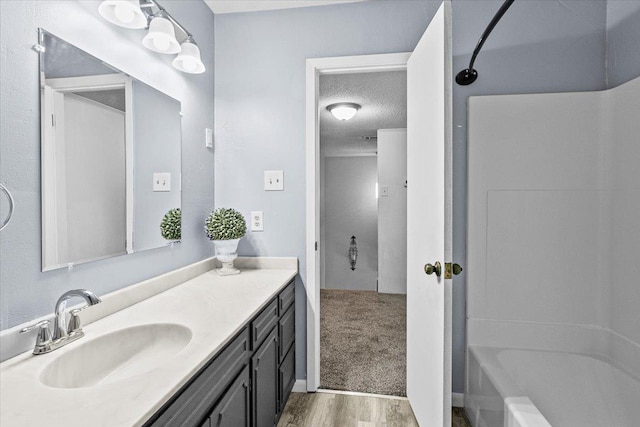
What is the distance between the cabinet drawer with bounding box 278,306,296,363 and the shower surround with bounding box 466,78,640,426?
1.02 m

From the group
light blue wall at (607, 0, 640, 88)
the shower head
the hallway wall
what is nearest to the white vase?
the shower head

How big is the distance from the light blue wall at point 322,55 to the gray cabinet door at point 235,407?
88cm

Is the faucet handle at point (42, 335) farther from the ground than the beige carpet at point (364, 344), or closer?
farther from the ground

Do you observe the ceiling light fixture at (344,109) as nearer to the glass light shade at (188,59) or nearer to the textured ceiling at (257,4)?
the textured ceiling at (257,4)

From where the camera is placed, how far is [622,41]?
173 cm

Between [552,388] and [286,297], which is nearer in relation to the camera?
[552,388]

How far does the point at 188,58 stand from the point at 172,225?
86 cm

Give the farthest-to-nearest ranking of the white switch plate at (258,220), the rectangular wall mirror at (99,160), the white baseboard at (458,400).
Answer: the white switch plate at (258,220) → the white baseboard at (458,400) → the rectangular wall mirror at (99,160)

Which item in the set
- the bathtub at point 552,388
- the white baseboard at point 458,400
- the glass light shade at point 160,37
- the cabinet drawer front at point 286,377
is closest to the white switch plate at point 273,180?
the glass light shade at point 160,37

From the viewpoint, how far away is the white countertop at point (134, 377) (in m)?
0.66

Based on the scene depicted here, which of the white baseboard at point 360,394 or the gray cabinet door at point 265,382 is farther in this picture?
the white baseboard at point 360,394

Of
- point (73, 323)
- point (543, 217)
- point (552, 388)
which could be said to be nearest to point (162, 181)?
point (73, 323)

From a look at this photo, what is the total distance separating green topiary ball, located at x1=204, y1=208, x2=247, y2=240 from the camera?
193cm

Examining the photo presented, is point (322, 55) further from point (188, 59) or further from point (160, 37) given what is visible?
point (160, 37)
